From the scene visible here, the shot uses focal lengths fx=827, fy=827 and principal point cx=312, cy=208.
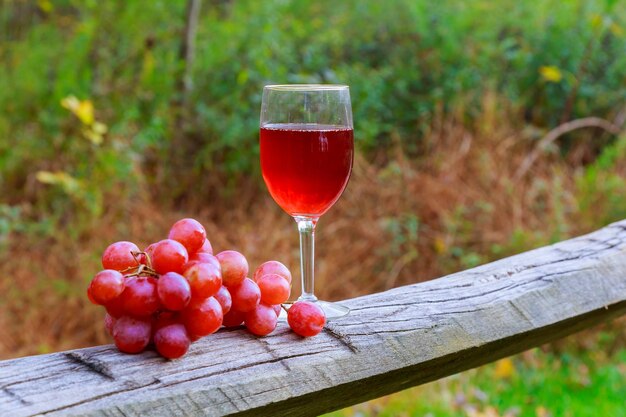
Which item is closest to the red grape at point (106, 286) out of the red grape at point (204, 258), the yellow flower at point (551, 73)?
the red grape at point (204, 258)

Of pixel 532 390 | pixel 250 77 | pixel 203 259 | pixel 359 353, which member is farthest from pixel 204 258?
pixel 250 77

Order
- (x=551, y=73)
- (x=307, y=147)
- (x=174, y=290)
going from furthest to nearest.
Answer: (x=551, y=73) → (x=307, y=147) → (x=174, y=290)

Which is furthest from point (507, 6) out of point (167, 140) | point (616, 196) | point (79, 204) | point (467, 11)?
point (79, 204)

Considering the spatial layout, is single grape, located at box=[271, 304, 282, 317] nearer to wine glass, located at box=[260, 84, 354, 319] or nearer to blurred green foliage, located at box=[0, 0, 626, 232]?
wine glass, located at box=[260, 84, 354, 319]

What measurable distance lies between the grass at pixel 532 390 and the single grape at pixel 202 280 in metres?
2.25

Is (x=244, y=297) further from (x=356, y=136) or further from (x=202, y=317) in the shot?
(x=356, y=136)

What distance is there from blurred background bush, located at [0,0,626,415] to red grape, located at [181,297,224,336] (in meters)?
2.78

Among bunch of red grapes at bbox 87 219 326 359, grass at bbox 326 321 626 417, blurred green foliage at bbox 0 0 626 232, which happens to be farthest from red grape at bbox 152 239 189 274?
blurred green foliage at bbox 0 0 626 232

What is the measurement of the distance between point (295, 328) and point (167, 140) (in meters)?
4.04

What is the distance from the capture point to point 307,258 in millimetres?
1424

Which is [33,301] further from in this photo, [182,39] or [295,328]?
[295,328]

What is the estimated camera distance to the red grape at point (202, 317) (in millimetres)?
1088

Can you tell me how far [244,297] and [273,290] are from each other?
0.06 meters

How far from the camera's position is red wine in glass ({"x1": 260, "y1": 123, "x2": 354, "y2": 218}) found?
1.39 metres
